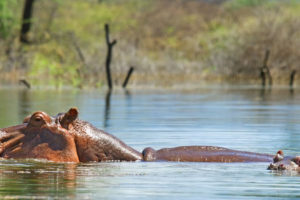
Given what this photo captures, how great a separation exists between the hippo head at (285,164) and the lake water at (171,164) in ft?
0.40

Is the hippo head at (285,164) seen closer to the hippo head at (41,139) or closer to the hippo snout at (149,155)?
the hippo snout at (149,155)

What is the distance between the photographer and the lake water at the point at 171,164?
303 inches

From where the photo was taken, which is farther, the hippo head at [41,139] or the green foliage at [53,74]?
the green foliage at [53,74]

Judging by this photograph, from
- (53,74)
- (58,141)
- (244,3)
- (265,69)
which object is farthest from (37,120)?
(244,3)

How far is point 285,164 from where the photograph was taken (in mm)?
9211

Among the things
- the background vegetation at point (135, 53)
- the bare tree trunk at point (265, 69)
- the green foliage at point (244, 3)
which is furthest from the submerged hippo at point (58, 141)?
the green foliage at point (244, 3)

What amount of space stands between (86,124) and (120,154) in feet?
1.77

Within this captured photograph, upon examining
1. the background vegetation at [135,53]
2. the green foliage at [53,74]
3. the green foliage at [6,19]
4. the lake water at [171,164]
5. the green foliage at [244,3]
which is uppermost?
the green foliage at [244,3]

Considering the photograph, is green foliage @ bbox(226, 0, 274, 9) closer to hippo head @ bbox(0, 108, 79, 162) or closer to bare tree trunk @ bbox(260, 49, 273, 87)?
bare tree trunk @ bbox(260, 49, 273, 87)

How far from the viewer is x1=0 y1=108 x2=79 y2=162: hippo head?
908 cm

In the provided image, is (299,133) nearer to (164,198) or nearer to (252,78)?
(164,198)

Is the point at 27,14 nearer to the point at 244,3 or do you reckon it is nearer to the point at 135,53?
the point at 135,53

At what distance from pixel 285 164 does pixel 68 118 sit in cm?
225

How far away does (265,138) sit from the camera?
13852 mm
